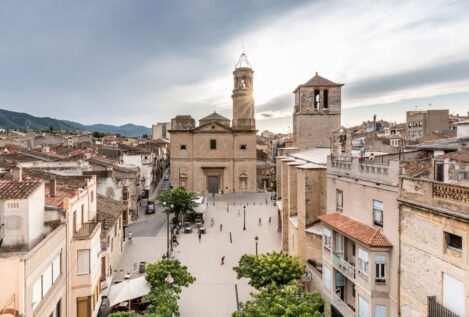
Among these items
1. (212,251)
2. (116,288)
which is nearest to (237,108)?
(212,251)

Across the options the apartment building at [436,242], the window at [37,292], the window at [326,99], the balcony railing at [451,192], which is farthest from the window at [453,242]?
the window at [326,99]

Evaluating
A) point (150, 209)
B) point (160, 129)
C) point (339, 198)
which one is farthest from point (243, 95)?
point (160, 129)

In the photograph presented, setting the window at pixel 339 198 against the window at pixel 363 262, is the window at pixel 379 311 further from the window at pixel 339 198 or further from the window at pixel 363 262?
the window at pixel 339 198

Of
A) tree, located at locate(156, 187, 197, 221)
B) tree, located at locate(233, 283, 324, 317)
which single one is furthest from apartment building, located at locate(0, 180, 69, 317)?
tree, located at locate(156, 187, 197, 221)

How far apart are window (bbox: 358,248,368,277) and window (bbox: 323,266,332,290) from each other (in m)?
2.99

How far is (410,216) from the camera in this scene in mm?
11883

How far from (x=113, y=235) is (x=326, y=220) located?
13505 mm

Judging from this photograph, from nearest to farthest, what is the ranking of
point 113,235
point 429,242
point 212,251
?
point 429,242
point 113,235
point 212,251

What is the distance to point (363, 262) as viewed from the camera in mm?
13469

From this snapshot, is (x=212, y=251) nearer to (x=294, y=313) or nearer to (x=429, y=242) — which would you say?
(x=294, y=313)

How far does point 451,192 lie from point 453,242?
1.39 meters

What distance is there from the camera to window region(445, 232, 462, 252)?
1002 centimetres

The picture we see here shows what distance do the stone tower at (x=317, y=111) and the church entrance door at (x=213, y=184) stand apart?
24275 millimetres

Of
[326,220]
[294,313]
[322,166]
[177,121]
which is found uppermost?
[177,121]
